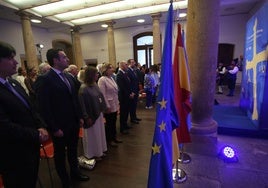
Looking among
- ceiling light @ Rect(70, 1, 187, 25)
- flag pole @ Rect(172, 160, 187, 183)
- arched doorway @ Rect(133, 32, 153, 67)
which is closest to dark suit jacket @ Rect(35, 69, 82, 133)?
flag pole @ Rect(172, 160, 187, 183)

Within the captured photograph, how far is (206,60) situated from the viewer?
271cm

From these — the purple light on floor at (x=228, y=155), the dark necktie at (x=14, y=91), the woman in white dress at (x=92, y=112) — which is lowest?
the purple light on floor at (x=228, y=155)

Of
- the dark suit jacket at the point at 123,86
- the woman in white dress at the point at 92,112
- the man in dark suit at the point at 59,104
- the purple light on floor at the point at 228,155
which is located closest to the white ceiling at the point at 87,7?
the dark suit jacket at the point at 123,86

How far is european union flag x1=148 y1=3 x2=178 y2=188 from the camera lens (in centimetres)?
154

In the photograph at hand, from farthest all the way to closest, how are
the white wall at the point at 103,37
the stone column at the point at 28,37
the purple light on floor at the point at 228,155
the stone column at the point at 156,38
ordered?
the white wall at the point at 103,37, the stone column at the point at 156,38, the stone column at the point at 28,37, the purple light on floor at the point at 228,155

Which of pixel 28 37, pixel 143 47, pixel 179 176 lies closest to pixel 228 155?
pixel 179 176

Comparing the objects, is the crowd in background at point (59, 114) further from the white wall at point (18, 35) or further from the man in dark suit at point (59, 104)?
the white wall at point (18, 35)

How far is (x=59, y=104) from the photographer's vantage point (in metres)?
2.02

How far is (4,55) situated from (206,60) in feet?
7.87

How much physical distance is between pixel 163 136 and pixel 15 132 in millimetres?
1135

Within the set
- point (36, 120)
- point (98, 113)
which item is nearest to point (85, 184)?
point (98, 113)

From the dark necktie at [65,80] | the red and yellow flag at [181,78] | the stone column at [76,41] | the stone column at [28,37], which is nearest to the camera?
the dark necktie at [65,80]

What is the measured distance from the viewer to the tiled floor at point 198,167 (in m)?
2.33

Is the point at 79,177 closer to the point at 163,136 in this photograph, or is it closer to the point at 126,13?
the point at 163,136
